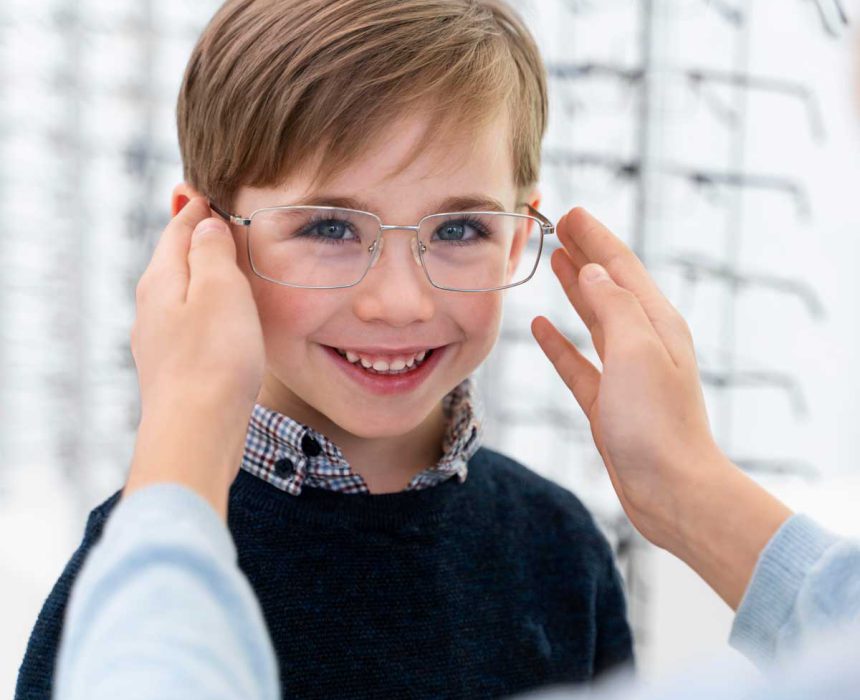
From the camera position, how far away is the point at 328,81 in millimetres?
879

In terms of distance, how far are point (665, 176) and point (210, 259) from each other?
119cm

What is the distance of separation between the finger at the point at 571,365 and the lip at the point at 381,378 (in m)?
0.15

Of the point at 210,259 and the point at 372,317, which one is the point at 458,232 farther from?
the point at 210,259

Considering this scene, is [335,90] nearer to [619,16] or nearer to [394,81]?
[394,81]

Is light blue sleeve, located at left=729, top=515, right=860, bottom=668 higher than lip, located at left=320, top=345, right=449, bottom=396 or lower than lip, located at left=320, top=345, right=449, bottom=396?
lower

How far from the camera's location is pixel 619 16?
196 cm

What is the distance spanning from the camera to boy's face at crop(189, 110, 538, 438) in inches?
35.1

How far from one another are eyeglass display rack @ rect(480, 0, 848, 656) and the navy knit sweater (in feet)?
2.68

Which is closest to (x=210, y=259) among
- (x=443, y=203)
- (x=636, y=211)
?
(x=443, y=203)

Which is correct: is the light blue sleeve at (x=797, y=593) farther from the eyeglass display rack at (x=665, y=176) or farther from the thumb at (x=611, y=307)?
the eyeglass display rack at (x=665, y=176)

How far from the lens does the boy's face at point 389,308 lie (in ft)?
2.93

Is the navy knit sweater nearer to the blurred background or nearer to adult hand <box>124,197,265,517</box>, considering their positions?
adult hand <box>124,197,265,517</box>

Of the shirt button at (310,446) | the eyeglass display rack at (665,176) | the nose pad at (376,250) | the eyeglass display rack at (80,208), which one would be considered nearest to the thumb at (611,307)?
the nose pad at (376,250)

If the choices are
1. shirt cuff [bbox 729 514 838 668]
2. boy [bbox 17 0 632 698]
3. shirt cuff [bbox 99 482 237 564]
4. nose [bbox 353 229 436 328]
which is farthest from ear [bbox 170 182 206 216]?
shirt cuff [bbox 729 514 838 668]
